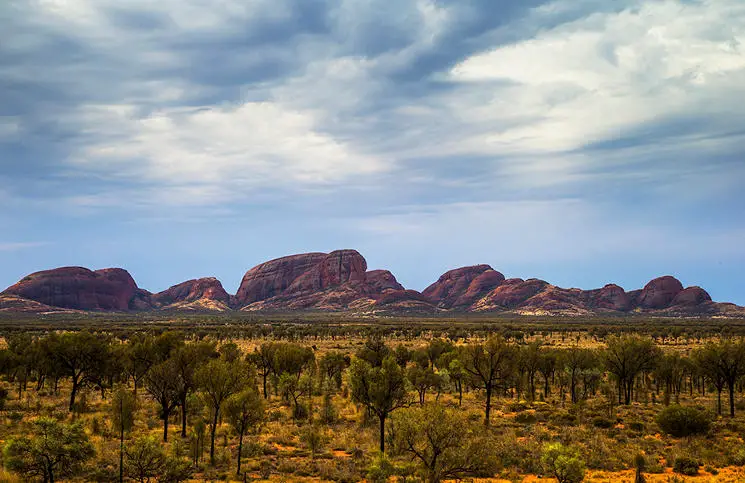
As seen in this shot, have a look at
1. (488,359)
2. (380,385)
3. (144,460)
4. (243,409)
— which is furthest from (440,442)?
(488,359)

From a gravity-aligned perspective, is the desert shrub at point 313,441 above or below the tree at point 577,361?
below

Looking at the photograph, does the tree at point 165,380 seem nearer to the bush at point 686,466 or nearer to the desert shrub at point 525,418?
the desert shrub at point 525,418

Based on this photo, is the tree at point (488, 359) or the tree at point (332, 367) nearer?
the tree at point (488, 359)

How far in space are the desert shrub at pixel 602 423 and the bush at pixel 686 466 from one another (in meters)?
9.59

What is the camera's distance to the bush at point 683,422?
112ft

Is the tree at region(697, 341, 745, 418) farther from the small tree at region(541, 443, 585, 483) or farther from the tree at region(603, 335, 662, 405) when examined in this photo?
the small tree at region(541, 443, 585, 483)

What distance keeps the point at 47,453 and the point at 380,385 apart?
17.8m

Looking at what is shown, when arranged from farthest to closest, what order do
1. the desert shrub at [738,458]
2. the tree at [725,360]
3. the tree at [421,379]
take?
the tree at [421,379], the tree at [725,360], the desert shrub at [738,458]

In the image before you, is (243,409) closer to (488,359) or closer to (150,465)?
(150,465)

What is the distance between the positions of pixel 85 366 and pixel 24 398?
676cm

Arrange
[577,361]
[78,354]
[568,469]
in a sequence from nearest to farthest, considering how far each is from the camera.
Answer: [568,469] < [78,354] < [577,361]

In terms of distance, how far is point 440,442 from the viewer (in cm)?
2239

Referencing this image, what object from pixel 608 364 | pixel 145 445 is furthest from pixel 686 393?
pixel 145 445

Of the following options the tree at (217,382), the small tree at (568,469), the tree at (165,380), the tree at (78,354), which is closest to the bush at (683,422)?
the small tree at (568,469)
